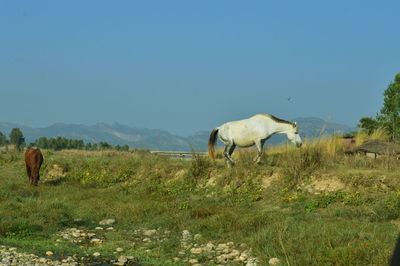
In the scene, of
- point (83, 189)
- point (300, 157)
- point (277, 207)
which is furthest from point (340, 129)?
point (83, 189)

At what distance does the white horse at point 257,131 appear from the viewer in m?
17.5

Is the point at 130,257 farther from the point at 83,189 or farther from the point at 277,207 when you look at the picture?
the point at 83,189

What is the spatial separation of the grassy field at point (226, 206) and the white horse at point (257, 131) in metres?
0.72

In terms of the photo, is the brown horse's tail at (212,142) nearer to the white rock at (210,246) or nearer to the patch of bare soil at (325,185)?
the patch of bare soil at (325,185)

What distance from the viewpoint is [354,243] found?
8.35 metres

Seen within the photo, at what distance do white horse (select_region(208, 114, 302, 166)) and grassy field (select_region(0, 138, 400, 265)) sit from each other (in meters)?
0.72

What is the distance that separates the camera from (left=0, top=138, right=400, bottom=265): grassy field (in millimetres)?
8922

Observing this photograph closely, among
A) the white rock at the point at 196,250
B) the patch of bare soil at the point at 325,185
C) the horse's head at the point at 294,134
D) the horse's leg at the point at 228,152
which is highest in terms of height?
the horse's head at the point at 294,134

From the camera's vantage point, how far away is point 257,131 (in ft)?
57.4

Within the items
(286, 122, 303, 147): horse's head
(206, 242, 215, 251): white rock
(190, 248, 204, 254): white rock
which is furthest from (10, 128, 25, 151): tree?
(190, 248, 204, 254): white rock

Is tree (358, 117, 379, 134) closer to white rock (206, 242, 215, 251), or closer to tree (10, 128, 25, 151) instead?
white rock (206, 242, 215, 251)

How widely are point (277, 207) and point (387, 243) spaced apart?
5.04m

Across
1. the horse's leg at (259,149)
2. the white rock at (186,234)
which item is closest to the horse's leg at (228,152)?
the horse's leg at (259,149)

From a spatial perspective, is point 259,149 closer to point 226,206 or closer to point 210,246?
point 226,206
